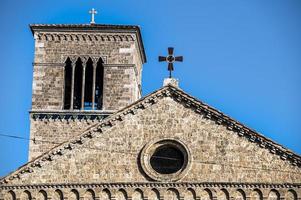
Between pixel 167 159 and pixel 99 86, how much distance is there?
12425 mm

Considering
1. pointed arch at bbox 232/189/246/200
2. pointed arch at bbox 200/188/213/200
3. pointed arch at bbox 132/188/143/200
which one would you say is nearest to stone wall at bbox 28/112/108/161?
pointed arch at bbox 132/188/143/200

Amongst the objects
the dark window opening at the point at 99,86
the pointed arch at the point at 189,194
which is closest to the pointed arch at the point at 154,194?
the pointed arch at the point at 189,194

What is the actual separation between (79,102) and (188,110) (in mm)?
12191

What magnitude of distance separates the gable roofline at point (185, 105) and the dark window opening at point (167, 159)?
1.71 metres

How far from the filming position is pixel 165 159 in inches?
1569

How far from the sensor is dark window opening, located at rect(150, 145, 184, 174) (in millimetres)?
39562

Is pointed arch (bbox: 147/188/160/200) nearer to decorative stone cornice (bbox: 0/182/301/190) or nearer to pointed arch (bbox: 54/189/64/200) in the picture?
decorative stone cornice (bbox: 0/182/301/190)

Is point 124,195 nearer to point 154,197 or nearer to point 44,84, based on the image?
point 154,197

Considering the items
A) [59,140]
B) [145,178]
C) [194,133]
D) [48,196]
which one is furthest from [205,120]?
[59,140]

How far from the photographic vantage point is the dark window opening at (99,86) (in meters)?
50.9

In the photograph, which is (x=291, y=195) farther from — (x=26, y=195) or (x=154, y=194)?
(x=26, y=195)

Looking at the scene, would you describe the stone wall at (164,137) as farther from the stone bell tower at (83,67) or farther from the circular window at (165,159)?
the stone bell tower at (83,67)

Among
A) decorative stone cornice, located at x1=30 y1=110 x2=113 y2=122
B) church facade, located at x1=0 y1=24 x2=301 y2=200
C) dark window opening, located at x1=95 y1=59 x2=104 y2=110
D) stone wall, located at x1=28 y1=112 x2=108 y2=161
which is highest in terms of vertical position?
dark window opening, located at x1=95 y1=59 x2=104 y2=110

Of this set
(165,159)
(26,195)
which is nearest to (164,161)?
(165,159)
